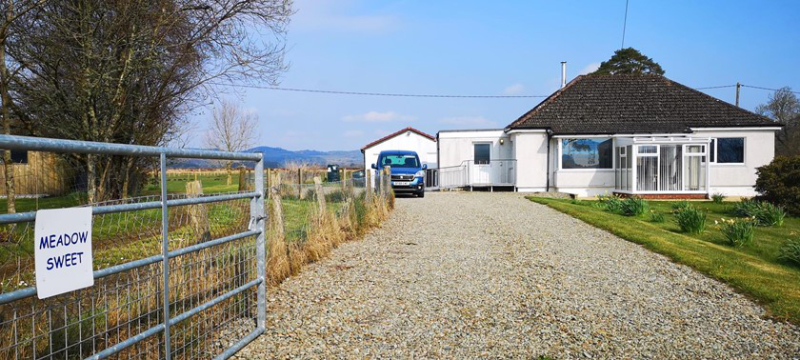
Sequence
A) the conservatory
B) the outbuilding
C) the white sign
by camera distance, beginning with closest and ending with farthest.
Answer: the white sign < the conservatory < the outbuilding

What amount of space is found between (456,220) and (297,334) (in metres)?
9.59

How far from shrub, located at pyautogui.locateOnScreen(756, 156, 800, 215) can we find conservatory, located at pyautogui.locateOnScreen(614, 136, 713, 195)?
476 centimetres

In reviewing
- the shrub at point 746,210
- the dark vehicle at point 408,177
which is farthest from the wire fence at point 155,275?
the dark vehicle at point 408,177

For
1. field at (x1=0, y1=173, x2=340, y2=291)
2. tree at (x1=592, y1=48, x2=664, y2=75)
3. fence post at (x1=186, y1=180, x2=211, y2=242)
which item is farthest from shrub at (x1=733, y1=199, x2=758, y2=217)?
tree at (x1=592, y1=48, x2=664, y2=75)

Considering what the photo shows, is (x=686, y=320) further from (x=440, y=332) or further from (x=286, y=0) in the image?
(x=286, y=0)

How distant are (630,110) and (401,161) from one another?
Answer: 39.1ft

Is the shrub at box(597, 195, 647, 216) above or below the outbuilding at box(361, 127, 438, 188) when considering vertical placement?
below

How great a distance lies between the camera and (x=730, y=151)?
25266 millimetres

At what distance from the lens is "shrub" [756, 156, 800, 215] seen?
17.0 metres

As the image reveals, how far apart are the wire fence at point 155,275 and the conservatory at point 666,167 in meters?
19.0

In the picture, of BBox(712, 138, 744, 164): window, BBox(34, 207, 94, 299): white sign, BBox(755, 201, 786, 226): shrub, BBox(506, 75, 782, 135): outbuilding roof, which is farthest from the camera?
BBox(506, 75, 782, 135): outbuilding roof

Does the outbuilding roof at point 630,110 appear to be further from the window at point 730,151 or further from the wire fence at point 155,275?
the wire fence at point 155,275

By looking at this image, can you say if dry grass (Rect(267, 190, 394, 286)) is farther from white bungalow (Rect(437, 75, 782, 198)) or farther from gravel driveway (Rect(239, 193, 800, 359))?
white bungalow (Rect(437, 75, 782, 198))

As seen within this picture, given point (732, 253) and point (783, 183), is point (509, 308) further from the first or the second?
point (783, 183)
